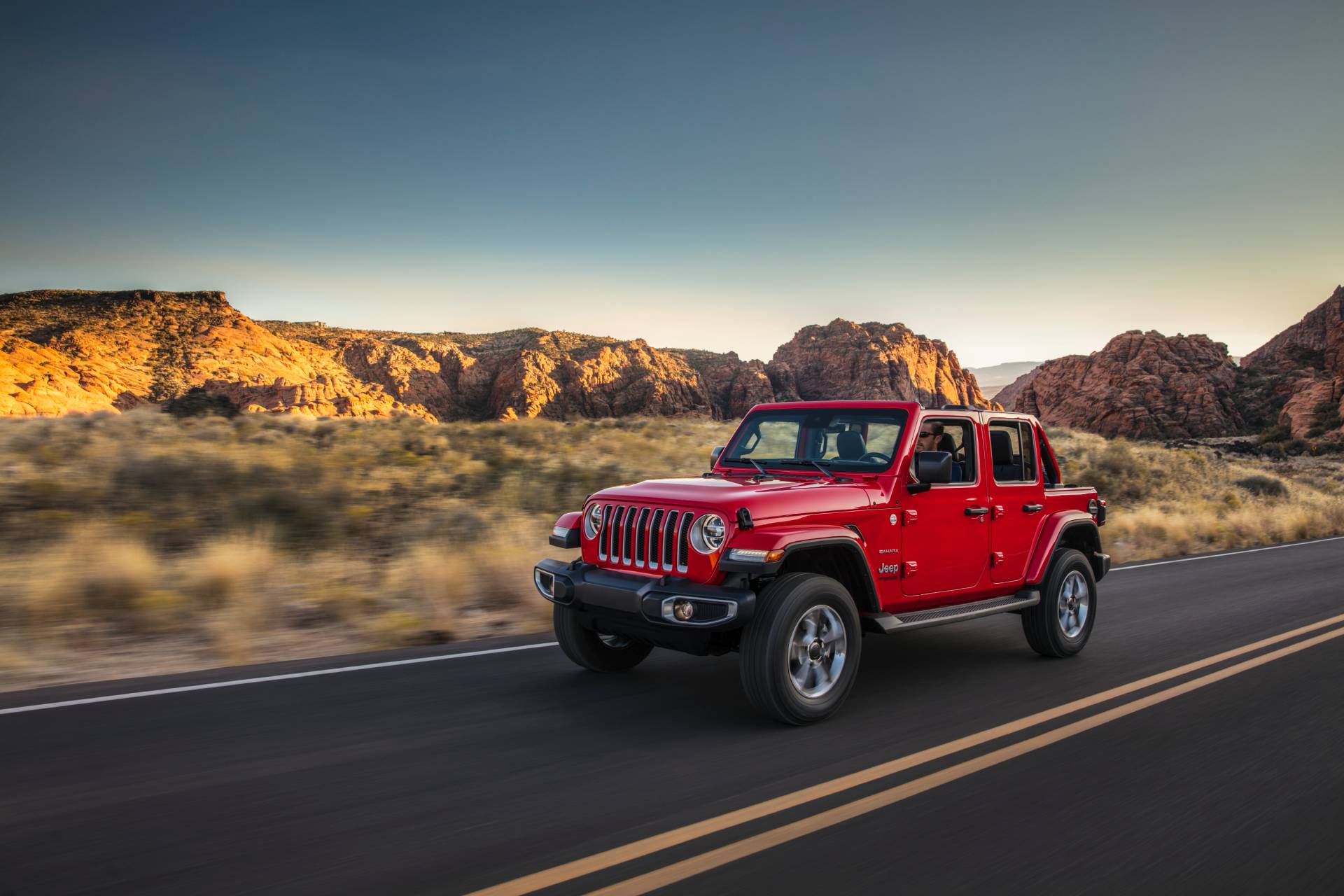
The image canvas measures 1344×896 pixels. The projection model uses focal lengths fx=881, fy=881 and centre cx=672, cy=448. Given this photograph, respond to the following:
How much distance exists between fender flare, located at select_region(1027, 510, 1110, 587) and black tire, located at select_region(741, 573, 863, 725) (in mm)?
2340

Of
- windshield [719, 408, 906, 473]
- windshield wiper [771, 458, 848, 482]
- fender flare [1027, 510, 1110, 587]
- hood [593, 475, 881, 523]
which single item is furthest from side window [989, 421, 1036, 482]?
hood [593, 475, 881, 523]

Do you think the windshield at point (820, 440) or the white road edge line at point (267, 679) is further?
the windshield at point (820, 440)

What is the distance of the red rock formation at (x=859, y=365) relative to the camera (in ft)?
290

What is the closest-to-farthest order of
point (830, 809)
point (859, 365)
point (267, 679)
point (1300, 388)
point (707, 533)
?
point (830, 809)
point (707, 533)
point (267, 679)
point (1300, 388)
point (859, 365)

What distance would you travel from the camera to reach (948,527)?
19.9 ft

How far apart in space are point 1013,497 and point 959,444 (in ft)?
1.90

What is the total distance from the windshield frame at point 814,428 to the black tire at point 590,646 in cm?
152

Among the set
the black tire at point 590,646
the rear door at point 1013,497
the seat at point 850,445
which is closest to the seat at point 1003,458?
the rear door at point 1013,497

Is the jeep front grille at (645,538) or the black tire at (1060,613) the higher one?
the jeep front grille at (645,538)

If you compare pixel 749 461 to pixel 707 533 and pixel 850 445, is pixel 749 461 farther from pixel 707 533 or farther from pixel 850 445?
pixel 707 533

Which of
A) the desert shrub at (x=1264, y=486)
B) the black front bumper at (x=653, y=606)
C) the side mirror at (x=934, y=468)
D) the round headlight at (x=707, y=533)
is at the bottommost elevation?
the desert shrub at (x=1264, y=486)

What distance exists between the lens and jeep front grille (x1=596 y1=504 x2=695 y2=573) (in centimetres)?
512

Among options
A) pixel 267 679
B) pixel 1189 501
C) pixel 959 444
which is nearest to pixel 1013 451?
pixel 959 444

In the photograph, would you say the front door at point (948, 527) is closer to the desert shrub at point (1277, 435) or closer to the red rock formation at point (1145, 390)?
the desert shrub at point (1277, 435)
